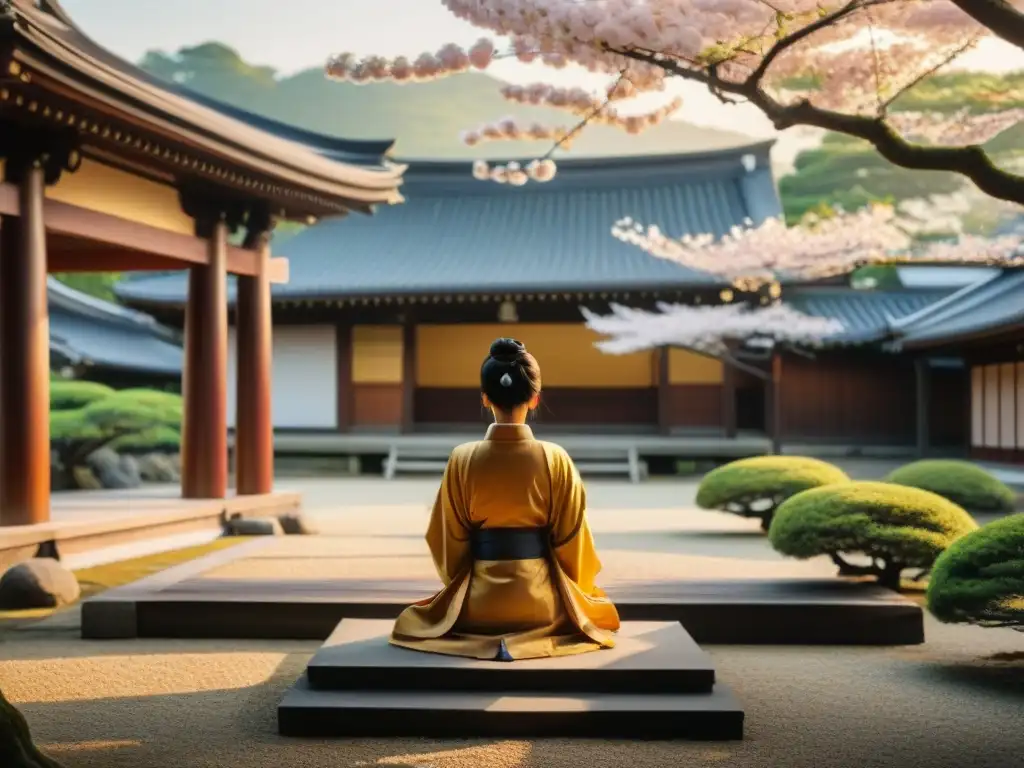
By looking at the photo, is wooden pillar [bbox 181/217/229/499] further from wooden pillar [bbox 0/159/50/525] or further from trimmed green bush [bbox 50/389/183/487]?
trimmed green bush [bbox 50/389/183/487]

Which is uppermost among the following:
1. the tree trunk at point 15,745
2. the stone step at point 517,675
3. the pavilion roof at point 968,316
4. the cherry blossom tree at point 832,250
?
the cherry blossom tree at point 832,250

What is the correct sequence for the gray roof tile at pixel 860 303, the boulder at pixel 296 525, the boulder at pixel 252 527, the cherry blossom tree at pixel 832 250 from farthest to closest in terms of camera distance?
the gray roof tile at pixel 860 303
the cherry blossom tree at pixel 832 250
the boulder at pixel 296 525
the boulder at pixel 252 527

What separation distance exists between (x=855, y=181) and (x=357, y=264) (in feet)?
65.8

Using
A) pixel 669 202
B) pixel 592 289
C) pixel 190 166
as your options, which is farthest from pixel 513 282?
pixel 190 166

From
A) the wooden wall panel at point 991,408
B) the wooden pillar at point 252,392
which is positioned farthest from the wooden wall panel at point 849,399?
the wooden pillar at point 252,392

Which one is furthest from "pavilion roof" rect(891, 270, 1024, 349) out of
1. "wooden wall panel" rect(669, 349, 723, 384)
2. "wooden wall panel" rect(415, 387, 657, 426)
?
"wooden wall panel" rect(415, 387, 657, 426)

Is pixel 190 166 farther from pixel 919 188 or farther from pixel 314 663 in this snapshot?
pixel 919 188

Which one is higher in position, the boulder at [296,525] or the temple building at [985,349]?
the temple building at [985,349]

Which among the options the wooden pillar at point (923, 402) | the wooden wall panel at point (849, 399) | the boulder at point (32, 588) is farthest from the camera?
the wooden wall panel at point (849, 399)

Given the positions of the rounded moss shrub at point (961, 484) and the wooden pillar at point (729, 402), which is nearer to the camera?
the rounded moss shrub at point (961, 484)

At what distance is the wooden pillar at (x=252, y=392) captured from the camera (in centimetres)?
1164

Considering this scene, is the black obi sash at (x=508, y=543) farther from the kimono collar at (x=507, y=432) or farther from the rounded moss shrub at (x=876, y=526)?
the rounded moss shrub at (x=876, y=526)

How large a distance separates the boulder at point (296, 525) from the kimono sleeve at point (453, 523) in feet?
20.7

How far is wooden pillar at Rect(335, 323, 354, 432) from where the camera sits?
69.6 ft
